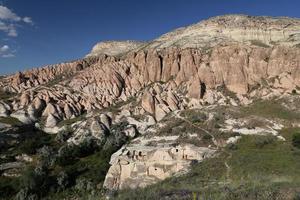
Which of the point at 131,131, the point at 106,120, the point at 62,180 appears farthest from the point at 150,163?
the point at 106,120

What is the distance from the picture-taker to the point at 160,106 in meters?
83.9

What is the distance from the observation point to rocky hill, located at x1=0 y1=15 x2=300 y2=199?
192 ft

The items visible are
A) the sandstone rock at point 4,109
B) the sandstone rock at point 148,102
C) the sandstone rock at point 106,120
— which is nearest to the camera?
the sandstone rock at point 106,120

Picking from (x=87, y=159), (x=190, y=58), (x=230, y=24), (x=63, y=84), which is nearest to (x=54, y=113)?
(x=63, y=84)

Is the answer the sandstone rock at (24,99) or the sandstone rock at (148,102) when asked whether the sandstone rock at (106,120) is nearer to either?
the sandstone rock at (148,102)

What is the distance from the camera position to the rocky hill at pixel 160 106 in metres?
58.4

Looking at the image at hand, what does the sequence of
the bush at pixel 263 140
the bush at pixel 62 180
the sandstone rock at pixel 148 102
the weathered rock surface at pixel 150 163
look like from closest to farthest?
the bush at pixel 263 140 < the weathered rock surface at pixel 150 163 < the bush at pixel 62 180 < the sandstone rock at pixel 148 102

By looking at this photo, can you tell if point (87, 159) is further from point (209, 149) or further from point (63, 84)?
point (63, 84)

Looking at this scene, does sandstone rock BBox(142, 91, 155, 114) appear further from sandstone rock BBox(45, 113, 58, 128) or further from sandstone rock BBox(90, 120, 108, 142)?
sandstone rock BBox(45, 113, 58, 128)

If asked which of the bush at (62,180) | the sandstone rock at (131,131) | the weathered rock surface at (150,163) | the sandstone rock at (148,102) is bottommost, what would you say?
the bush at (62,180)

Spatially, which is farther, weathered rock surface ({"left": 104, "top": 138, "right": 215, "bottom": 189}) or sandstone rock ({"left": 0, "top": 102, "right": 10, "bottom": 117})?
sandstone rock ({"left": 0, "top": 102, "right": 10, "bottom": 117})

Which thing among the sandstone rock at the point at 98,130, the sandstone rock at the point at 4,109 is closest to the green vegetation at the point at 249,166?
the sandstone rock at the point at 98,130

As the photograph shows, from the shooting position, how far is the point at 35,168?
61.5 metres

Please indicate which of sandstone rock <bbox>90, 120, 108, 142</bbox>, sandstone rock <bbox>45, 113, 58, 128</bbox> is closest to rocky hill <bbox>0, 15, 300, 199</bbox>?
sandstone rock <bbox>90, 120, 108, 142</bbox>
